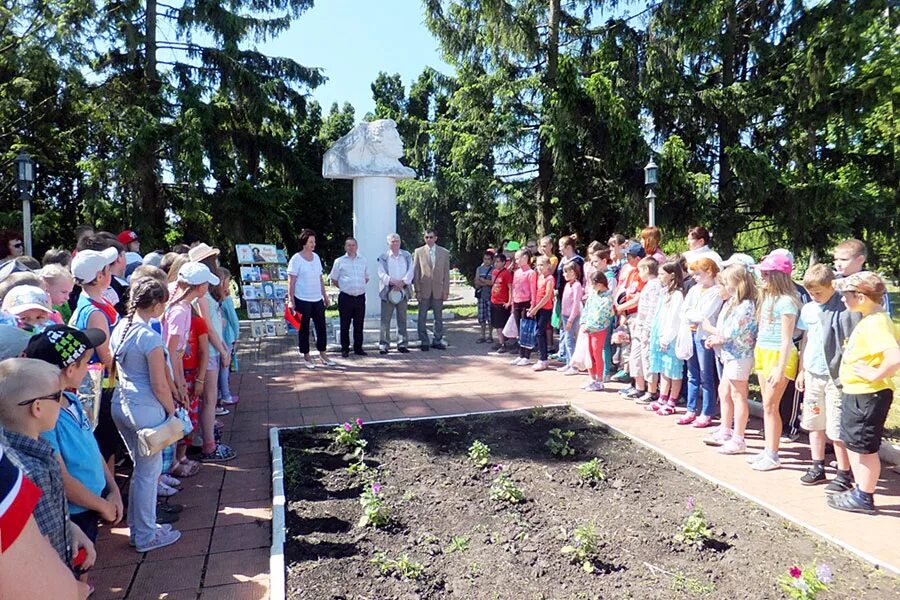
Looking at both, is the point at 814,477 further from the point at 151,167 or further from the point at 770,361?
the point at 151,167

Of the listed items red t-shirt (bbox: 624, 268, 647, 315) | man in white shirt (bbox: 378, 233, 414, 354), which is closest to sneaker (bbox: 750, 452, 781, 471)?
red t-shirt (bbox: 624, 268, 647, 315)

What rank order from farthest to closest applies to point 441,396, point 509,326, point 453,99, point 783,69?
point 453,99, point 783,69, point 509,326, point 441,396

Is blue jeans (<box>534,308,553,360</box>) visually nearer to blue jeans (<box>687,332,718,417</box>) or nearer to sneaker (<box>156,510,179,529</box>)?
blue jeans (<box>687,332,718,417</box>)

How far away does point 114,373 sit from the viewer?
332 cm

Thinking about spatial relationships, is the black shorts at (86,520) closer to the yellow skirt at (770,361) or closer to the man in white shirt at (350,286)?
the yellow skirt at (770,361)

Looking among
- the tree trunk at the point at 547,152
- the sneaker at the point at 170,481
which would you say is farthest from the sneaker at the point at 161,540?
the tree trunk at the point at 547,152

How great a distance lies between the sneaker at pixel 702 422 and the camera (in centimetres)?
536

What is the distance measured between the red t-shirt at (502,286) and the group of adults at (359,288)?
84cm

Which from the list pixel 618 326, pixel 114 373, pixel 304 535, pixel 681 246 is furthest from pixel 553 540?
pixel 681 246

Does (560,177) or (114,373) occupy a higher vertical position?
(560,177)

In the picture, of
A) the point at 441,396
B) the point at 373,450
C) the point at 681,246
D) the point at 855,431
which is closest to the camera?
the point at 855,431

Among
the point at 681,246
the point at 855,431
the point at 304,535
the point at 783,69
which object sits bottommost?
the point at 304,535

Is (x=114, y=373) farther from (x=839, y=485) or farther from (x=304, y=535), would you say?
(x=839, y=485)

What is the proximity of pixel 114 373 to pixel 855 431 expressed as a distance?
440 centimetres
